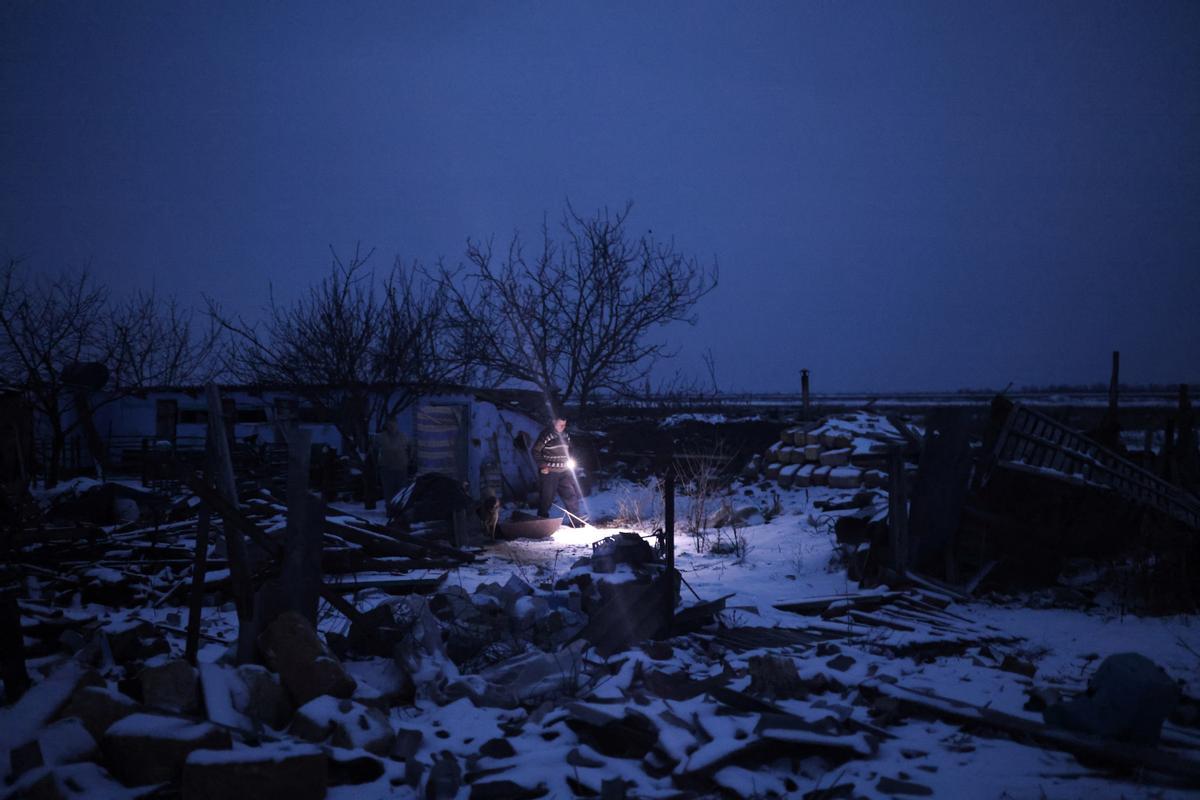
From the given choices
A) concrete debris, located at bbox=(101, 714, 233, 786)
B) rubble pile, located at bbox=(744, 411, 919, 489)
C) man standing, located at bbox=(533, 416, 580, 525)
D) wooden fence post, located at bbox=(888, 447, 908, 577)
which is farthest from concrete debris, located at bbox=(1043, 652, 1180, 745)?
rubble pile, located at bbox=(744, 411, 919, 489)

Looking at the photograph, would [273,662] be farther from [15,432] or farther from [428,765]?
[15,432]

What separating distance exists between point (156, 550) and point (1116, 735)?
811 cm

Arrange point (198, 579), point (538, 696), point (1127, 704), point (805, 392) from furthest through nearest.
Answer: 1. point (805, 392)
2. point (538, 696)
3. point (198, 579)
4. point (1127, 704)

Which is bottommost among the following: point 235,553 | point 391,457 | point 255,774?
point 255,774

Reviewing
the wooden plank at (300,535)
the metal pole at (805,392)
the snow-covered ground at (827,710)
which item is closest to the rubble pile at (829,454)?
the metal pole at (805,392)

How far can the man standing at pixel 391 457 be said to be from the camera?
42.0 ft

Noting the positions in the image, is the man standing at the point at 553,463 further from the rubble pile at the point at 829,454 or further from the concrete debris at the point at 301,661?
the concrete debris at the point at 301,661

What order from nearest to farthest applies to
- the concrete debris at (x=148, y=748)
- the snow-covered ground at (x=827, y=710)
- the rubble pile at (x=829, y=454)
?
the concrete debris at (x=148, y=748)
the snow-covered ground at (x=827, y=710)
the rubble pile at (x=829, y=454)

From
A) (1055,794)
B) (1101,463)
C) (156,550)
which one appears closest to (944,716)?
(1055,794)

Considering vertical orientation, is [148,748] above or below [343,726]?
above

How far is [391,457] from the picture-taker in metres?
12.9

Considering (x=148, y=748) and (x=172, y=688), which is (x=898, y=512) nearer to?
A: (x=172, y=688)

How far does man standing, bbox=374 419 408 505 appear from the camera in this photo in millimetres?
12812

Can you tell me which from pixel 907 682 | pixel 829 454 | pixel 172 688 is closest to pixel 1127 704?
pixel 907 682
